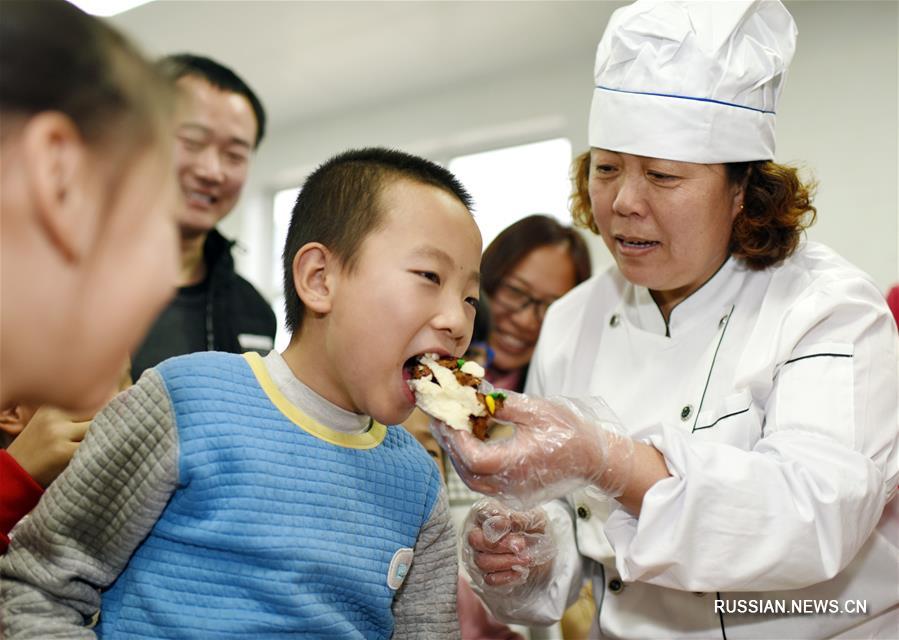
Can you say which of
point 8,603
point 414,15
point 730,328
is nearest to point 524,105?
point 414,15

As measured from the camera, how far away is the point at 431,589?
5.33 ft

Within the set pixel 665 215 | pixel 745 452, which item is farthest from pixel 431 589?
pixel 665 215

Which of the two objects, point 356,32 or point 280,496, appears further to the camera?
point 356,32

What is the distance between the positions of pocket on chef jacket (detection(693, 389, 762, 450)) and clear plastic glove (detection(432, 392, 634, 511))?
0.29 m

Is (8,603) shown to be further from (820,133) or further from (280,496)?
(820,133)

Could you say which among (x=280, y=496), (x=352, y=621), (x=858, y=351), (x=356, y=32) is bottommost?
(x=352, y=621)

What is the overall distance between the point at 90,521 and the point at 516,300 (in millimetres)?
2153

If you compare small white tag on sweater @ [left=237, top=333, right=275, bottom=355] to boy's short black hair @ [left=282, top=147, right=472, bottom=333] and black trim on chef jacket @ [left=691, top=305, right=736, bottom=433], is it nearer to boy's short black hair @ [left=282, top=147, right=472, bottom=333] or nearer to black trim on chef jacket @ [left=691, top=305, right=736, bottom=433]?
boy's short black hair @ [left=282, top=147, right=472, bottom=333]

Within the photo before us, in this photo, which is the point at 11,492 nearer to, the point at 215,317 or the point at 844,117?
the point at 215,317

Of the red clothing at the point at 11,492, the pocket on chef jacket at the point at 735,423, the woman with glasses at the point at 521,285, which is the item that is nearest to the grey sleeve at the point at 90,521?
the red clothing at the point at 11,492

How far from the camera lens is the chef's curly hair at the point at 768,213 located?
1896 millimetres

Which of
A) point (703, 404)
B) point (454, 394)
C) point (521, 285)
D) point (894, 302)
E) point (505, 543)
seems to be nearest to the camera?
point (454, 394)

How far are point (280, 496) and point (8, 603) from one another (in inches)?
16.4

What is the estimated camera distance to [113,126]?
867mm
